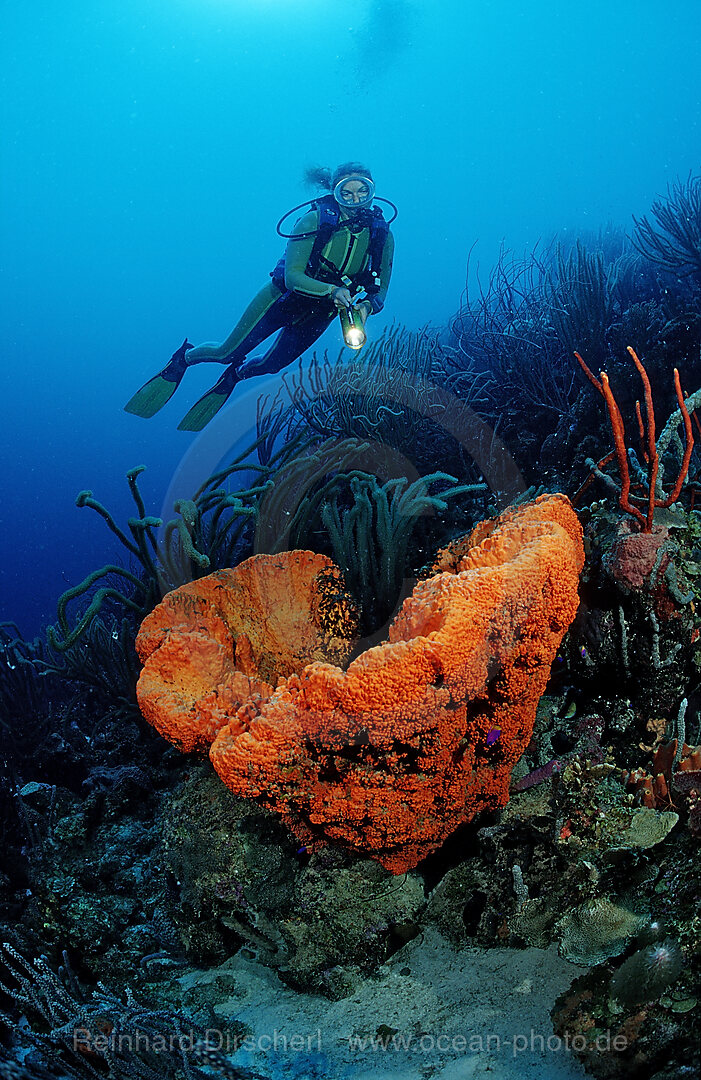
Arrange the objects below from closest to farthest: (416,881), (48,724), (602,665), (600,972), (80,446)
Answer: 1. (600,972)
2. (416,881)
3. (602,665)
4. (48,724)
5. (80,446)

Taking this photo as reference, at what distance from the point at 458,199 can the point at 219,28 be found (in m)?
42.2

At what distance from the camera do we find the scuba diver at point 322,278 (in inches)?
230

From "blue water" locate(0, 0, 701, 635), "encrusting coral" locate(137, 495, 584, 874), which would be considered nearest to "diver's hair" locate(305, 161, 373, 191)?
"encrusting coral" locate(137, 495, 584, 874)

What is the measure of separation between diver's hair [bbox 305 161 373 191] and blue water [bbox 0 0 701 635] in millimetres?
53263

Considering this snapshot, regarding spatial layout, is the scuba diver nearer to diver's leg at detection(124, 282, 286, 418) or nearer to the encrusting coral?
diver's leg at detection(124, 282, 286, 418)

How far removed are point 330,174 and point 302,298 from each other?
1.64m

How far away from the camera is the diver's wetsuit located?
6098mm

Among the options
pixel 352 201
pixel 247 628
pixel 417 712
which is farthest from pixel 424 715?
pixel 352 201

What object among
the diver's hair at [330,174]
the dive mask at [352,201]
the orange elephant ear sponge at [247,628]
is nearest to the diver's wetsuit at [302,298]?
the dive mask at [352,201]

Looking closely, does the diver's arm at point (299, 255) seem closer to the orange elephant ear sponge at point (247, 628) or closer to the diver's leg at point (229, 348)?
the diver's leg at point (229, 348)

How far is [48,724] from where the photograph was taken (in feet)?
14.4

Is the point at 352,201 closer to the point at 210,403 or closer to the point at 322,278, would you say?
the point at 322,278

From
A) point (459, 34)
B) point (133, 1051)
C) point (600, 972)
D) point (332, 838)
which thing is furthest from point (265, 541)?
point (459, 34)

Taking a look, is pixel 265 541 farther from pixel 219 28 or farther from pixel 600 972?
A: pixel 219 28
